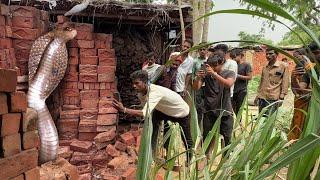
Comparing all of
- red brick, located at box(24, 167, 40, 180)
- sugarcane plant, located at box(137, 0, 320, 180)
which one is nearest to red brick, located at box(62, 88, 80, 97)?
red brick, located at box(24, 167, 40, 180)

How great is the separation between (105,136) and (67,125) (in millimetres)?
566

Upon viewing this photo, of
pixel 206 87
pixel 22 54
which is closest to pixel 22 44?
pixel 22 54

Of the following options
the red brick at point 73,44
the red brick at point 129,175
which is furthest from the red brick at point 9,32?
the red brick at point 129,175

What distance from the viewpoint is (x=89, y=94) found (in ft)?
15.9

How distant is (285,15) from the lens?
679mm

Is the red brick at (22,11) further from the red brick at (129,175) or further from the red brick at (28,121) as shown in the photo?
the red brick at (28,121)

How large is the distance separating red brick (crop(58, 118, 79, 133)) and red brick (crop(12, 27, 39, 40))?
3.88ft

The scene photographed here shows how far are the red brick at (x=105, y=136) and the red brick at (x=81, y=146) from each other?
→ 13cm

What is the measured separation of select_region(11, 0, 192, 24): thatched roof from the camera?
185 inches

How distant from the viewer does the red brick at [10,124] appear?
1.93 metres

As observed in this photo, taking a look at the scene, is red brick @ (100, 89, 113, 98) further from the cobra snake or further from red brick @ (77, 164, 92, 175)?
red brick @ (77, 164, 92, 175)

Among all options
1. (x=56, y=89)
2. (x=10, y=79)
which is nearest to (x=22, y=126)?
(x=10, y=79)

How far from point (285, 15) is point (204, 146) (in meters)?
0.82

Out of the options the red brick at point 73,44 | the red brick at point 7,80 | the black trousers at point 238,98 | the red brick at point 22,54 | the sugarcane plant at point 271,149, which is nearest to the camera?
the sugarcane plant at point 271,149
